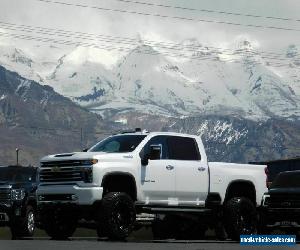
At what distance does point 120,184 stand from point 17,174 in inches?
290

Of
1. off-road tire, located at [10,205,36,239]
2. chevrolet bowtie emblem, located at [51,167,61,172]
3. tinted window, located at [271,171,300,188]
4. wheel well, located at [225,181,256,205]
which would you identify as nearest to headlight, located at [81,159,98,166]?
chevrolet bowtie emblem, located at [51,167,61,172]

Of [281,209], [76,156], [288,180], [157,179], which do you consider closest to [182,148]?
[157,179]

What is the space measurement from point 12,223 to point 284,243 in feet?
28.9

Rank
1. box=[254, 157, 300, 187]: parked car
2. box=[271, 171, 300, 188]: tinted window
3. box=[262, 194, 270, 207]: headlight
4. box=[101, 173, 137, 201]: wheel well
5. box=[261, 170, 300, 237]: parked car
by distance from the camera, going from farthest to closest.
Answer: box=[254, 157, 300, 187]: parked car
box=[271, 171, 300, 188]: tinted window
box=[262, 194, 270, 207]: headlight
box=[261, 170, 300, 237]: parked car
box=[101, 173, 137, 201]: wheel well

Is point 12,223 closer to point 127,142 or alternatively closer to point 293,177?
point 127,142

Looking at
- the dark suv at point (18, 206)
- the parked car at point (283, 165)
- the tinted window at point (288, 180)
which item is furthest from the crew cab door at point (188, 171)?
the parked car at point (283, 165)

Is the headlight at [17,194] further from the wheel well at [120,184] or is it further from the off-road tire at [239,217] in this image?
the off-road tire at [239,217]

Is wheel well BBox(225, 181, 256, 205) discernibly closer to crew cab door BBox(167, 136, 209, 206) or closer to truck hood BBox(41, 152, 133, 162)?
crew cab door BBox(167, 136, 209, 206)

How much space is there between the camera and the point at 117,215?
2016cm

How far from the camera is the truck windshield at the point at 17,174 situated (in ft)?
89.3

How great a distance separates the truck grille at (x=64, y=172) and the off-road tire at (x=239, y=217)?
4362mm

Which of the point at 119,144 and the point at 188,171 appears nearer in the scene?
the point at 119,144

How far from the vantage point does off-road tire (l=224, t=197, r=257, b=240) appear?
22.6 m

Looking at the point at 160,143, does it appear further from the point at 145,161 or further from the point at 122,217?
Result: the point at 122,217
